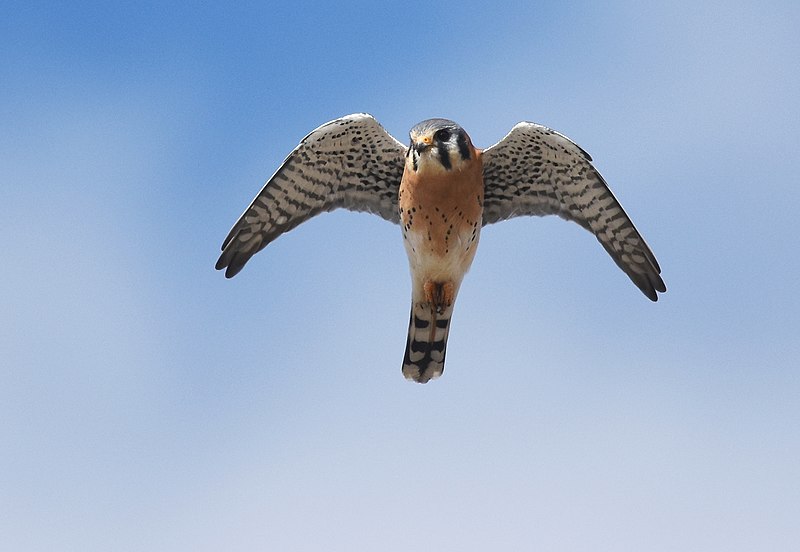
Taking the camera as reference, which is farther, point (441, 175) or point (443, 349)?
point (443, 349)

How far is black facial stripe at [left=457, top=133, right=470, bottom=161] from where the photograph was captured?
10.4 meters

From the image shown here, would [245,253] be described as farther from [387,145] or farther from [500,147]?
[500,147]

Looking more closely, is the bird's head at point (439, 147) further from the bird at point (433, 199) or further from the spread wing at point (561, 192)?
the spread wing at point (561, 192)

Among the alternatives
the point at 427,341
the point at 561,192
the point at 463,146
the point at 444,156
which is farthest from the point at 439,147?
the point at 427,341

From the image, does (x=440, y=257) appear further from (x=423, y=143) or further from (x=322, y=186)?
(x=322, y=186)

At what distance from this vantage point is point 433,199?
34.5ft

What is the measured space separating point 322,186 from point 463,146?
51.4 inches

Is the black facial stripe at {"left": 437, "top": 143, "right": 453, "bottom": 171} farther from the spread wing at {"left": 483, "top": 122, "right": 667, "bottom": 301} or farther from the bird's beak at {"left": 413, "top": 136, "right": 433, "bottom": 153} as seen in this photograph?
the spread wing at {"left": 483, "top": 122, "right": 667, "bottom": 301}

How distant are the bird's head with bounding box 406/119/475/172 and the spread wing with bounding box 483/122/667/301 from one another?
1.66ft

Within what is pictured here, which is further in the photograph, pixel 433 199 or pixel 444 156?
pixel 433 199

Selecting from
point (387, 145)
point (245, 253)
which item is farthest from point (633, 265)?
point (245, 253)

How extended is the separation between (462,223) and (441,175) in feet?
1.44

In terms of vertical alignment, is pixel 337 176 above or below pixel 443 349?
above

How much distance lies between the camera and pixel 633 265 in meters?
11.1
